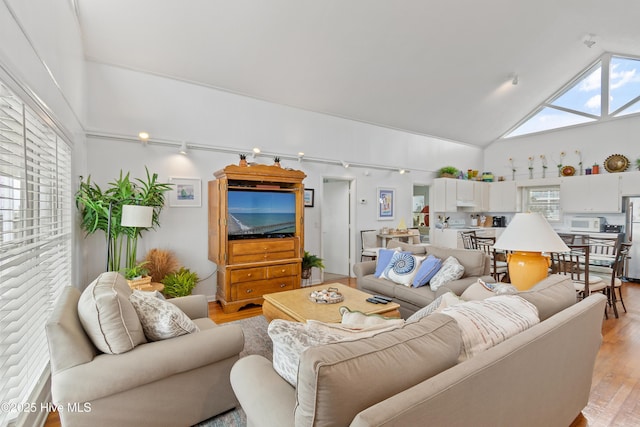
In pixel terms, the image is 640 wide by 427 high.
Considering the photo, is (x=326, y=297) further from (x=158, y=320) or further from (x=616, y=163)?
(x=616, y=163)

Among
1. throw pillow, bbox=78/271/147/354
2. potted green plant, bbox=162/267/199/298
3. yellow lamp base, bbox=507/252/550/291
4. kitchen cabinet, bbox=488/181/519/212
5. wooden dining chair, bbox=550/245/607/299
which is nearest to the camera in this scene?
throw pillow, bbox=78/271/147/354

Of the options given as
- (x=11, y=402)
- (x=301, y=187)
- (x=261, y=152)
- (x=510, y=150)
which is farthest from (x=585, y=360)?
(x=510, y=150)

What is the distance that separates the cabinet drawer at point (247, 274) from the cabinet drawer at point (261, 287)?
0.20 feet

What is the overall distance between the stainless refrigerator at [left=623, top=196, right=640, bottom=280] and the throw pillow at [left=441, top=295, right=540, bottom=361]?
6.30m

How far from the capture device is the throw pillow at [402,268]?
3.35 meters

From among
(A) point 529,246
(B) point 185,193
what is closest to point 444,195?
(A) point 529,246

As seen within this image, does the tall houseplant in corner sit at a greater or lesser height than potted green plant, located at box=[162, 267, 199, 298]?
greater

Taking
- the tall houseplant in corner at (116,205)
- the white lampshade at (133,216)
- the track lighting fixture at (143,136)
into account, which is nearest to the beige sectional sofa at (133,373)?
the white lampshade at (133,216)

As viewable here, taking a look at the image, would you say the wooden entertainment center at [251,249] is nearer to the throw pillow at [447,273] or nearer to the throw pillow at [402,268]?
the throw pillow at [402,268]

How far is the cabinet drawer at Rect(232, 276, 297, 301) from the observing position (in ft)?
12.8

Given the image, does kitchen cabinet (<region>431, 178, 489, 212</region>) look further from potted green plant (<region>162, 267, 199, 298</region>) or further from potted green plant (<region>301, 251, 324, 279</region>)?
potted green plant (<region>162, 267, 199, 298</region>)

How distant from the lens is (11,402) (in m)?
1.46

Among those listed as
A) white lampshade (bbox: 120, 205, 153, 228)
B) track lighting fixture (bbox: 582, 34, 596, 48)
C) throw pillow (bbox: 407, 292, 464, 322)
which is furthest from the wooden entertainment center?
track lighting fixture (bbox: 582, 34, 596, 48)

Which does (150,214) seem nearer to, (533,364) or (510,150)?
(533,364)
